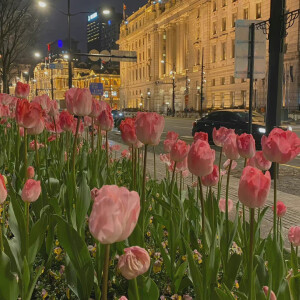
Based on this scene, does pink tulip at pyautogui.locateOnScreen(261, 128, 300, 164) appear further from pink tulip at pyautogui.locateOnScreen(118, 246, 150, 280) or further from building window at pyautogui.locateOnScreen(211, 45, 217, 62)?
building window at pyautogui.locateOnScreen(211, 45, 217, 62)

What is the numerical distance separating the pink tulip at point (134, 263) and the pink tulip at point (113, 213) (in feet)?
0.46

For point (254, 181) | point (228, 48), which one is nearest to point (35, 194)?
point (254, 181)

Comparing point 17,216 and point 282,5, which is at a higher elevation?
point 282,5

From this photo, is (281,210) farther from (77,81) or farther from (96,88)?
(77,81)

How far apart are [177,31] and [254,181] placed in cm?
7125

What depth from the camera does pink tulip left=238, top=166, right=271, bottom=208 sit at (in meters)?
1.10

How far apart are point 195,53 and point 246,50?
180ft

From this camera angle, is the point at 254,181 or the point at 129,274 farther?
the point at 254,181

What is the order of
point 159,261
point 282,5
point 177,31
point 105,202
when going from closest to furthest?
point 105,202, point 159,261, point 282,5, point 177,31

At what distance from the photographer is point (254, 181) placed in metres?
1.10

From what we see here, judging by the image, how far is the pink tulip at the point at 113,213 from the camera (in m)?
0.77

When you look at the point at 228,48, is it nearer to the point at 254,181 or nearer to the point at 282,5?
the point at 282,5

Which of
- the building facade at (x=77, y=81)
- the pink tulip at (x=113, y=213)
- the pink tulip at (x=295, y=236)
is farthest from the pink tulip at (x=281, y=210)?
the building facade at (x=77, y=81)

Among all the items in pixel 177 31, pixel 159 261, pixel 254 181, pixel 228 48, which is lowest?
pixel 159 261
